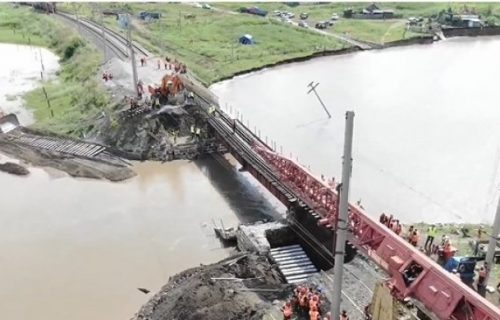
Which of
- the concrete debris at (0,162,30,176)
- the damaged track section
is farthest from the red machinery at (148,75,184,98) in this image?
the concrete debris at (0,162,30,176)

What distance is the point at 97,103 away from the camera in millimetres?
41375

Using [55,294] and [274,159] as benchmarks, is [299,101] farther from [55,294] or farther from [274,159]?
[55,294]

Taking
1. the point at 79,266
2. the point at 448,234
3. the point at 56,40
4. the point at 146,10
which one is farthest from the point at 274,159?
the point at 146,10

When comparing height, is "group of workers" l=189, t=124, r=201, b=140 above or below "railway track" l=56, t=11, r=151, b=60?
below

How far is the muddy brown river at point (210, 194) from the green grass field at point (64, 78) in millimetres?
2966

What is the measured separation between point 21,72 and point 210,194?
38.4m

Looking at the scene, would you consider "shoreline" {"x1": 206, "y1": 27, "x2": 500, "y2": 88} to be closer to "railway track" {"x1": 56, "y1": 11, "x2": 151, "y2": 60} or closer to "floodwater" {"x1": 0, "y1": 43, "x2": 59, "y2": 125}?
"railway track" {"x1": 56, "y1": 11, "x2": 151, "y2": 60}

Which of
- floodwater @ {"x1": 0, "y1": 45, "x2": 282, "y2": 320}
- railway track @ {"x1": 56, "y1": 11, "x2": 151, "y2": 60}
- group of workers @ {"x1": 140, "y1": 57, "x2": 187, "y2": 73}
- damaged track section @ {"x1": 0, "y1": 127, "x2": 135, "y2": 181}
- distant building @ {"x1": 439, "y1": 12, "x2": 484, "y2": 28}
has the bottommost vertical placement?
floodwater @ {"x1": 0, "y1": 45, "x2": 282, "y2": 320}

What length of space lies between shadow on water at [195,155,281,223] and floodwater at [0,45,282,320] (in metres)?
0.06

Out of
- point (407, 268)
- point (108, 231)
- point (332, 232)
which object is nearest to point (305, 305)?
point (407, 268)

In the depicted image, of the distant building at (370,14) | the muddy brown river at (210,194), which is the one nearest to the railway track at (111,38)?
the muddy brown river at (210,194)

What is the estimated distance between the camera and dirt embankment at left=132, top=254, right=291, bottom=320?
59.8 feet

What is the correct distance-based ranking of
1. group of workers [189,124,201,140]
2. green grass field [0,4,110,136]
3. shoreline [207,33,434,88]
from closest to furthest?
group of workers [189,124,201,140]
green grass field [0,4,110,136]
shoreline [207,33,434,88]

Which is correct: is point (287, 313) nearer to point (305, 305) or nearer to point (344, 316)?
point (305, 305)
